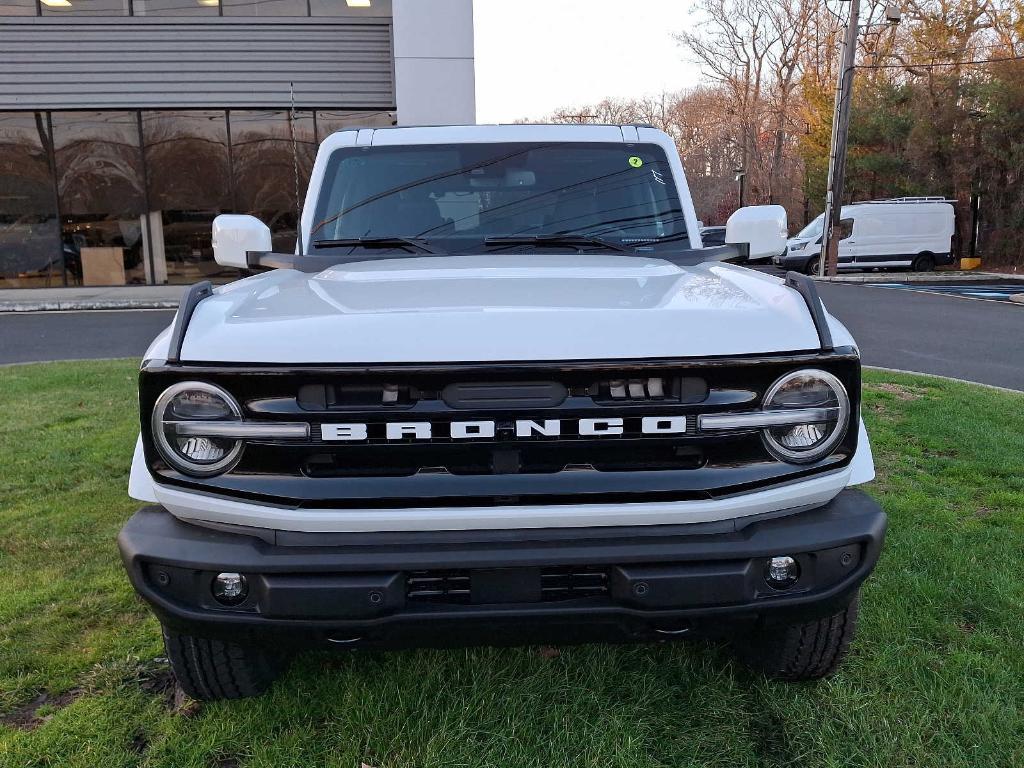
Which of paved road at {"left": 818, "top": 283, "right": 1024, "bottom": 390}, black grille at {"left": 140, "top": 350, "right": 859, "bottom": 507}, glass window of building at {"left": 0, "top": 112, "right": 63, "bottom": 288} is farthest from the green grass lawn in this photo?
glass window of building at {"left": 0, "top": 112, "right": 63, "bottom": 288}

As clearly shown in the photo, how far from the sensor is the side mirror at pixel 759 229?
325cm

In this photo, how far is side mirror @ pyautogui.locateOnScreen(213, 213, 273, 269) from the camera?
10.4 ft

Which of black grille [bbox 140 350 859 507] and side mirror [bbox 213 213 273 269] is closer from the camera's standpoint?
black grille [bbox 140 350 859 507]

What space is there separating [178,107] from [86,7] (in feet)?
9.34

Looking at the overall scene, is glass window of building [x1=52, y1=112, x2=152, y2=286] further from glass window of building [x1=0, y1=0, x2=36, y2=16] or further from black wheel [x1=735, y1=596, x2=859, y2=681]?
black wheel [x1=735, y1=596, x2=859, y2=681]

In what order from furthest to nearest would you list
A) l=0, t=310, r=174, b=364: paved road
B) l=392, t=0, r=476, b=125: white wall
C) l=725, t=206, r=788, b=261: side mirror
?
1. l=392, t=0, r=476, b=125: white wall
2. l=0, t=310, r=174, b=364: paved road
3. l=725, t=206, r=788, b=261: side mirror

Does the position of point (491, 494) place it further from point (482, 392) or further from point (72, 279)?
point (72, 279)

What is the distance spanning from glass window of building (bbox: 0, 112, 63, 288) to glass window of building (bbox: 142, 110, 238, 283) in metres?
2.22

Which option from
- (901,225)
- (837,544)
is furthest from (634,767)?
(901,225)

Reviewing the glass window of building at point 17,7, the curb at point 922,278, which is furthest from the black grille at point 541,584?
the curb at point 922,278

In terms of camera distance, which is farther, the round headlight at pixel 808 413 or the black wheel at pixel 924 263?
the black wheel at pixel 924 263

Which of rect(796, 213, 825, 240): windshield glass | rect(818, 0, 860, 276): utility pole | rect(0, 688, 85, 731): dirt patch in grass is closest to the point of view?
rect(0, 688, 85, 731): dirt patch in grass

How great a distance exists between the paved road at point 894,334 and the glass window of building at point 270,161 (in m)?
4.16

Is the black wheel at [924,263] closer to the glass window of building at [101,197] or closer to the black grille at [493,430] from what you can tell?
the glass window of building at [101,197]
